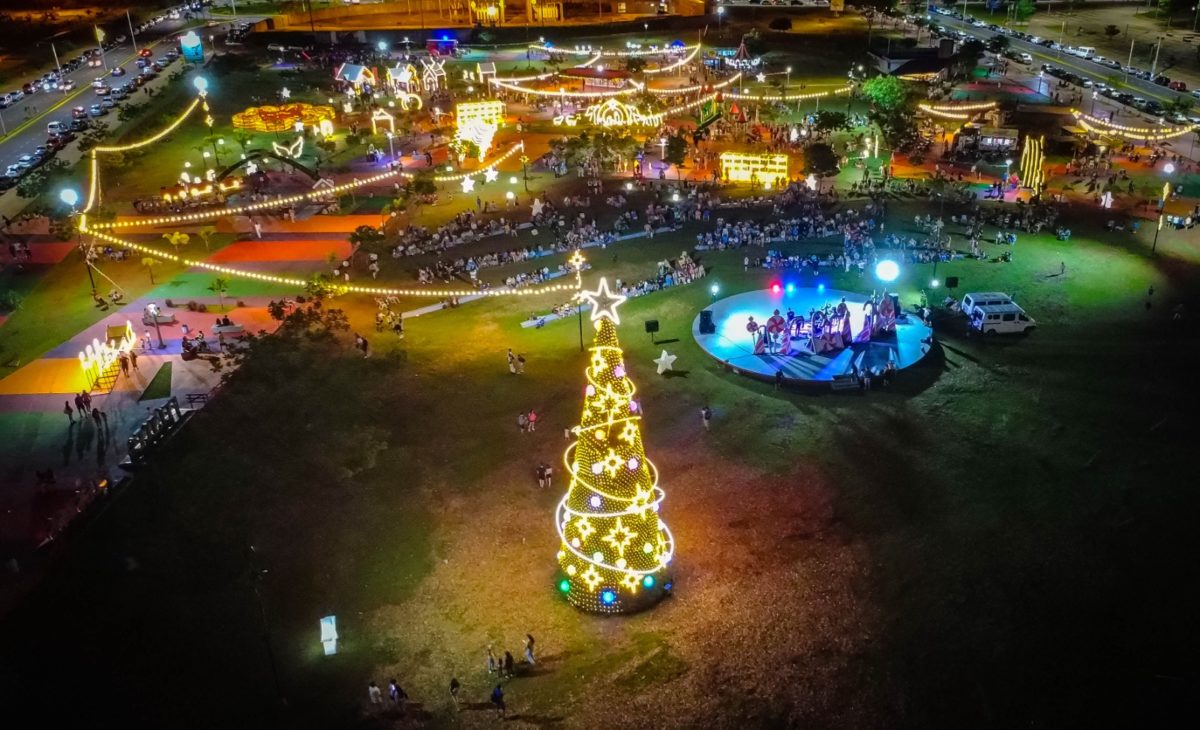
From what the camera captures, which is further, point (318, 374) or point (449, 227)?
point (449, 227)

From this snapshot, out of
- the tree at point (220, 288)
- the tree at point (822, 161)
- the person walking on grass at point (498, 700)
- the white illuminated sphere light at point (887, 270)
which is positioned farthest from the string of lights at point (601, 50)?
the person walking on grass at point (498, 700)

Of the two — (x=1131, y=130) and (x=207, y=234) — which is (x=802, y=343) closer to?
(x=207, y=234)

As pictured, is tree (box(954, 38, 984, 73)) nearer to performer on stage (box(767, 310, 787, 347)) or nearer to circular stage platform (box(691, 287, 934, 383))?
circular stage platform (box(691, 287, 934, 383))

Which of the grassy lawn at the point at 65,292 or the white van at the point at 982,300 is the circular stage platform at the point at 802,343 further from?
the grassy lawn at the point at 65,292

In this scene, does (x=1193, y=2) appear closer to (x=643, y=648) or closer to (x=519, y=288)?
(x=519, y=288)

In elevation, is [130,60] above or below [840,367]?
above

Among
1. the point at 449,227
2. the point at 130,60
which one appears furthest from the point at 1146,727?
the point at 130,60

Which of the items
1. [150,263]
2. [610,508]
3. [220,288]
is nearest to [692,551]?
[610,508]
